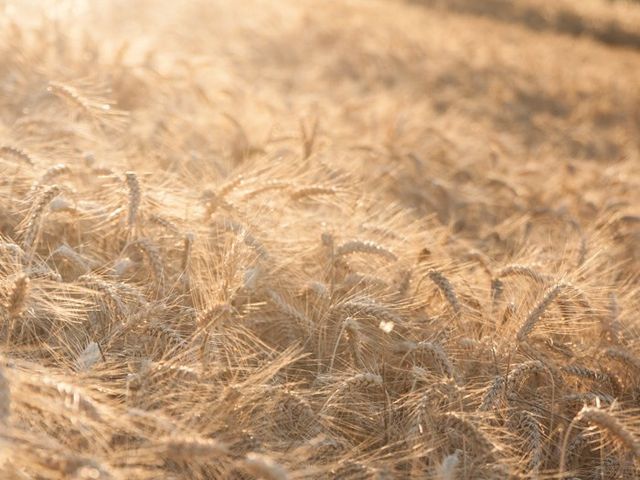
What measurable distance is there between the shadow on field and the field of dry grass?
9292 millimetres

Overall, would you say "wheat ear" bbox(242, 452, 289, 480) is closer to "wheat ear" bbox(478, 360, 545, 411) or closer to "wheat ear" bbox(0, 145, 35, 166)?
"wheat ear" bbox(478, 360, 545, 411)

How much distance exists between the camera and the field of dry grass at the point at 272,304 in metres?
1.59

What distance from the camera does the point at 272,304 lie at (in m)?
2.16

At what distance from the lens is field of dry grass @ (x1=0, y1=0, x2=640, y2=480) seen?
159cm

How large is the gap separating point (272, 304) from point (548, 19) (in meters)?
12.5

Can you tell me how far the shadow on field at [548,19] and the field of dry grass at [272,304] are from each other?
30.5 feet

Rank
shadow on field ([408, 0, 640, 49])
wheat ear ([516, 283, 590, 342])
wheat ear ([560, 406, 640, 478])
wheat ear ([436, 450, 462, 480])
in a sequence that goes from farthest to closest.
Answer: shadow on field ([408, 0, 640, 49]), wheat ear ([516, 283, 590, 342]), wheat ear ([560, 406, 640, 478]), wheat ear ([436, 450, 462, 480])

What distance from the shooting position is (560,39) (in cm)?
1101

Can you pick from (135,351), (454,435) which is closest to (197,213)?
(135,351)

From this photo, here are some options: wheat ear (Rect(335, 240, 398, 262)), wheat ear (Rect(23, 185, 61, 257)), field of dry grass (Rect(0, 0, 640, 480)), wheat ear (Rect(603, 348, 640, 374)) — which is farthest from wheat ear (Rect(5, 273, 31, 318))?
wheat ear (Rect(603, 348, 640, 374))

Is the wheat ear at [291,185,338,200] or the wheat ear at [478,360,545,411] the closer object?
the wheat ear at [478,360,545,411]

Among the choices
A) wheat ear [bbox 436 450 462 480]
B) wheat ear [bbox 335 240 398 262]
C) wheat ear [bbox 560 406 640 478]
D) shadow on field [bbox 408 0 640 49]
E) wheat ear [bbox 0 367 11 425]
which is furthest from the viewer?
shadow on field [bbox 408 0 640 49]

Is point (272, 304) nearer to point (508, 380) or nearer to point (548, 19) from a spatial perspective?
point (508, 380)

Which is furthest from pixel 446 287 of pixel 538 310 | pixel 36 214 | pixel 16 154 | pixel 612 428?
pixel 16 154
